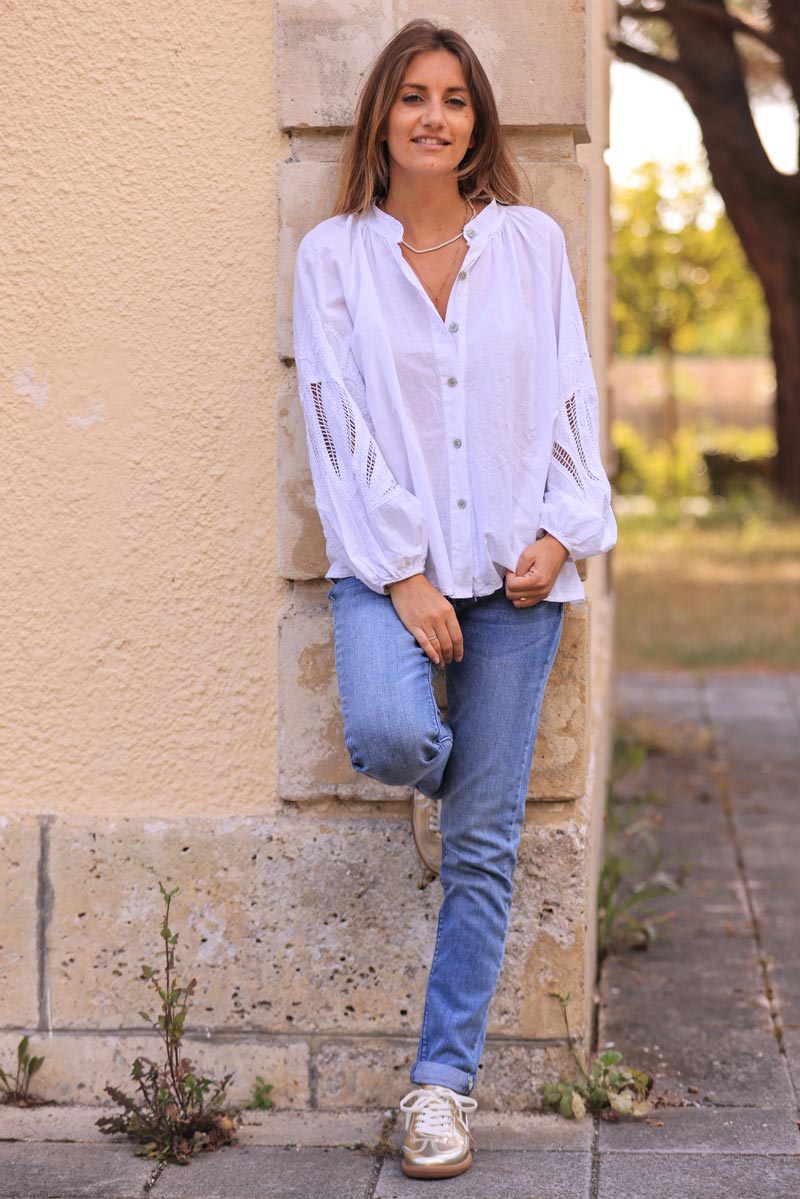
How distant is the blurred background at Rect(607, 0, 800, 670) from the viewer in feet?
32.8

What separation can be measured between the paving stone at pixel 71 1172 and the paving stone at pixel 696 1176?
0.89 metres

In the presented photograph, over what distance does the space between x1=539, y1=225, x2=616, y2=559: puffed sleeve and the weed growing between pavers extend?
1.55m

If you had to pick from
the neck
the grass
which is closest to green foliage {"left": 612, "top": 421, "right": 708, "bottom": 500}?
the grass

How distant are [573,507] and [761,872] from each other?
246 centimetres

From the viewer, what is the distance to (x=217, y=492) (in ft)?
10.2

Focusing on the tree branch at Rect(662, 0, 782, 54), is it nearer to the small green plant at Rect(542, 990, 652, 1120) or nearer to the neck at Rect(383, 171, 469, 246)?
the neck at Rect(383, 171, 469, 246)

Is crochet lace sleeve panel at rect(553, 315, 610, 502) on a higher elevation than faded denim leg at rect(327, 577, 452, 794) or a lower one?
higher

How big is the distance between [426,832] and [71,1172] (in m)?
0.94

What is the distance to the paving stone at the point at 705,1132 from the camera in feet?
9.66

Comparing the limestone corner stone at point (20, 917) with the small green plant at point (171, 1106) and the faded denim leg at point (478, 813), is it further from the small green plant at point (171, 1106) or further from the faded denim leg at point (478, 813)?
the faded denim leg at point (478, 813)

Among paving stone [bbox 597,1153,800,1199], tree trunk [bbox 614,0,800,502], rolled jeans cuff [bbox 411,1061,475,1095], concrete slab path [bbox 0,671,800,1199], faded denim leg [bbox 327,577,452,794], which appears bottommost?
concrete slab path [bbox 0,671,800,1199]

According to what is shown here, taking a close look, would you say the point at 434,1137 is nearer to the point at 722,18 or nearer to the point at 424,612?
the point at 424,612

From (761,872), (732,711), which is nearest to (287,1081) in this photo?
(761,872)

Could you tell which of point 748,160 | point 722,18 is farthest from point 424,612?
point 748,160
